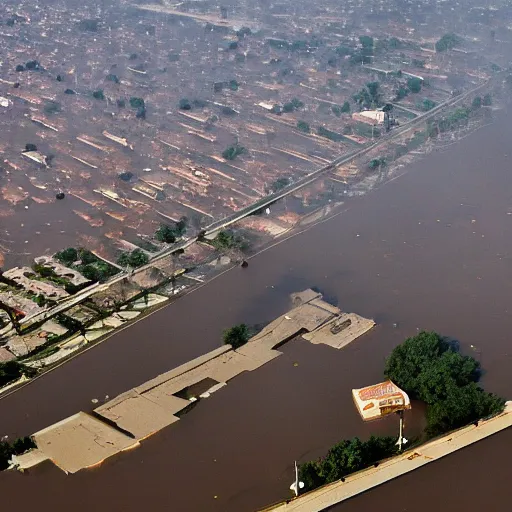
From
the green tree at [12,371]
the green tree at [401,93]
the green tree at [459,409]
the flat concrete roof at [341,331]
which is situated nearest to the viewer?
the green tree at [459,409]

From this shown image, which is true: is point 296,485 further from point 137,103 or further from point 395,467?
point 137,103

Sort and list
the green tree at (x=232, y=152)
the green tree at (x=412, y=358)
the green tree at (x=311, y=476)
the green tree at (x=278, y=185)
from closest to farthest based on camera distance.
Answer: the green tree at (x=311, y=476) < the green tree at (x=412, y=358) < the green tree at (x=278, y=185) < the green tree at (x=232, y=152)

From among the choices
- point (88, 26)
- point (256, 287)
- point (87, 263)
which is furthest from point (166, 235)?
point (88, 26)

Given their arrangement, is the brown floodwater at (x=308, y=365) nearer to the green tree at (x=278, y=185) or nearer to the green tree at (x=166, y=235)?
the green tree at (x=166, y=235)

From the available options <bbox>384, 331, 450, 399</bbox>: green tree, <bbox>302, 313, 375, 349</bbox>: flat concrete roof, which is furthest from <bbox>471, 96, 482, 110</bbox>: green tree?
<bbox>384, 331, 450, 399</bbox>: green tree

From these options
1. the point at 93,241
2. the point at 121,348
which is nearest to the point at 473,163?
the point at 93,241

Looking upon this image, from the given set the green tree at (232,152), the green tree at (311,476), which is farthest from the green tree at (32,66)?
the green tree at (311,476)

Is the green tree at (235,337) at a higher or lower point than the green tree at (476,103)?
lower
